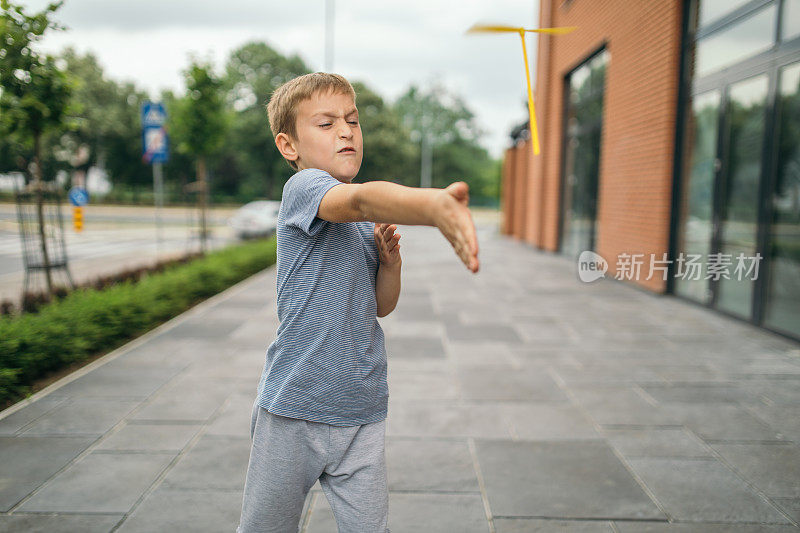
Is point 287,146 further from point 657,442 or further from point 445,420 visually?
point 657,442

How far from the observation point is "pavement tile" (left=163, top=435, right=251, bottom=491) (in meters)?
2.98

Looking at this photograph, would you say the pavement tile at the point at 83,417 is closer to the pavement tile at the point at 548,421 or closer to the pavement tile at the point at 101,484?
the pavement tile at the point at 101,484

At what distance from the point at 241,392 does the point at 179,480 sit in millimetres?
1392

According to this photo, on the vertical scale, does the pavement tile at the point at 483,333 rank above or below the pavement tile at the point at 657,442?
below

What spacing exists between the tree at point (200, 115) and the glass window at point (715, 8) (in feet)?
26.3

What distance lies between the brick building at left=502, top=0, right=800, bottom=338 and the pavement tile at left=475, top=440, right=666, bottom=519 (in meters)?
3.90

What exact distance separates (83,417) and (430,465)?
2.24m

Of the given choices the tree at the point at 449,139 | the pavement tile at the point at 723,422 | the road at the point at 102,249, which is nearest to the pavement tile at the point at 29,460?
the pavement tile at the point at 723,422

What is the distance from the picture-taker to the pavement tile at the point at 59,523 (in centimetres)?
254

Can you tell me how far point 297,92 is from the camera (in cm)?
162

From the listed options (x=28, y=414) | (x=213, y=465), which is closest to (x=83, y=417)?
(x=28, y=414)

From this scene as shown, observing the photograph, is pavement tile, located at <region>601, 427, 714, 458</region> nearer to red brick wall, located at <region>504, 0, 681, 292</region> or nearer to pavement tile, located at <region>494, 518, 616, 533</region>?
pavement tile, located at <region>494, 518, 616, 533</region>

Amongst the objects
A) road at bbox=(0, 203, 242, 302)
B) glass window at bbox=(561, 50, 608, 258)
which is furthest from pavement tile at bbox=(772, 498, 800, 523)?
Result: glass window at bbox=(561, 50, 608, 258)

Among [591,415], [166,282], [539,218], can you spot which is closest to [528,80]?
[591,415]
